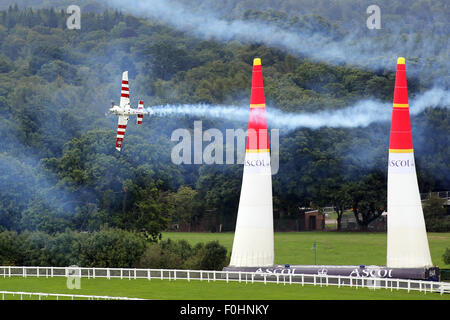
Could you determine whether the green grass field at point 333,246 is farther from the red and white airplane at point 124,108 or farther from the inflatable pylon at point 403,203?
the inflatable pylon at point 403,203

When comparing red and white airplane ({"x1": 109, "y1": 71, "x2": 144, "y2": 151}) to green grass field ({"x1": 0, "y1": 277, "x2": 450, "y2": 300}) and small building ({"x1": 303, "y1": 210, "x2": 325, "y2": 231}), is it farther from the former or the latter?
small building ({"x1": 303, "y1": 210, "x2": 325, "y2": 231})

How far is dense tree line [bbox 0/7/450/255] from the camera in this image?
85.6 meters

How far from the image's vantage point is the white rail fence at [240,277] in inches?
1983

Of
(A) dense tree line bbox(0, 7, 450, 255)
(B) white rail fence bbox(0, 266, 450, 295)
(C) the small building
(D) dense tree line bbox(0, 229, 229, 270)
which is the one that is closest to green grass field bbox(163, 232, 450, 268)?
(C) the small building

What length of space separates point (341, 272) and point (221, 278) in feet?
23.3

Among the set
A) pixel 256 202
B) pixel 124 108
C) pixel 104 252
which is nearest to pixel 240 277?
pixel 256 202

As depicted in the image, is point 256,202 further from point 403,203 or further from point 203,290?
point 403,203

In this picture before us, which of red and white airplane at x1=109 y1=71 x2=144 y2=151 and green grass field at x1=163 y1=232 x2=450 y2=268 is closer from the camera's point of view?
red and white airplane at x1=109 y1=71 x2=144 y2=151

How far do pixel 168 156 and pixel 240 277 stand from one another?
2020 inches

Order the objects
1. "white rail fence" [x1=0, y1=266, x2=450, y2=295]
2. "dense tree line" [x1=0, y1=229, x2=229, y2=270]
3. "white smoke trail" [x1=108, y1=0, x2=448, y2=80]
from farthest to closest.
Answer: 1. "white smoke trail" [x1=108, y1=0, x2=448, y2=80]
2. "dense tree line" [x1=0, y1=229, x2=229, y2=270]
3. "white rail fence" [x1=0, y1=266, x2=450, y2=295]

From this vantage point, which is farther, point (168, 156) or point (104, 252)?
point (168, 156)

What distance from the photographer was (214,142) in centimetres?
10981

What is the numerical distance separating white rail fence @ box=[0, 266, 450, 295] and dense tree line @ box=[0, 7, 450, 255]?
24.9 ft

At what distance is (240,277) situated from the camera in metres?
55.4
